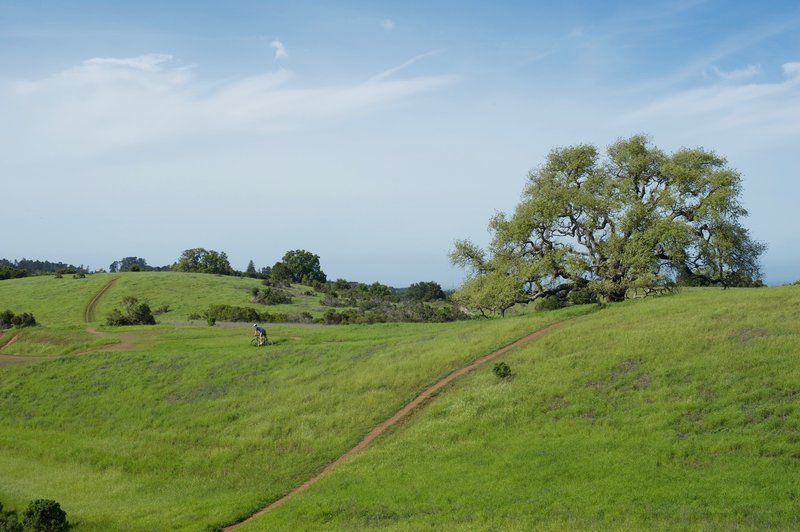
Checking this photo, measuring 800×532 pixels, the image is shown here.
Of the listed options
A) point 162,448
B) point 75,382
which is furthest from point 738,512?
point 75,382

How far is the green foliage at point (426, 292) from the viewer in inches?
4537

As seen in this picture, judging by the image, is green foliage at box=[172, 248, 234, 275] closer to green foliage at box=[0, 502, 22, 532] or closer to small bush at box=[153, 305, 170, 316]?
small bush at box=[153, 305, 170, 316]

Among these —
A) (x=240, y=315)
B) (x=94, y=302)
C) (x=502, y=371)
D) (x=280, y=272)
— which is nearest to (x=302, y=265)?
(x=280, y=272)

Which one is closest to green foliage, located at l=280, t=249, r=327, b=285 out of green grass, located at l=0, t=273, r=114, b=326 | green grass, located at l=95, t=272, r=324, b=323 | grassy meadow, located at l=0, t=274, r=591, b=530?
green grass, located at l=95, t=272, r=324, b=323

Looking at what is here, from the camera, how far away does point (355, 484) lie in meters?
23.6

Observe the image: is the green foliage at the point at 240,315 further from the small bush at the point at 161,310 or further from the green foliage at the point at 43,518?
the green foliage at the point at 43,518

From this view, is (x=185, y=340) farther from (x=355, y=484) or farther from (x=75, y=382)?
(x=355, y=484)

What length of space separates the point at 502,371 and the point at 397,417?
559cm

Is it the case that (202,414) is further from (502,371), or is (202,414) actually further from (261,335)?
(502,371)

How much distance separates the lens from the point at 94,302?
94.9 metres

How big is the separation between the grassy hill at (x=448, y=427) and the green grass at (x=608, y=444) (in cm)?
10

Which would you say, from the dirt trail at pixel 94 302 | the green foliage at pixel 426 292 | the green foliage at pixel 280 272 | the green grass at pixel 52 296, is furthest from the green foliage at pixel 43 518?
the green foliage at pixel 280 272

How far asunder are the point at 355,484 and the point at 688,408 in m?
12.8

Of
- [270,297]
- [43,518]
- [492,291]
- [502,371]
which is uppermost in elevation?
[270,297]
